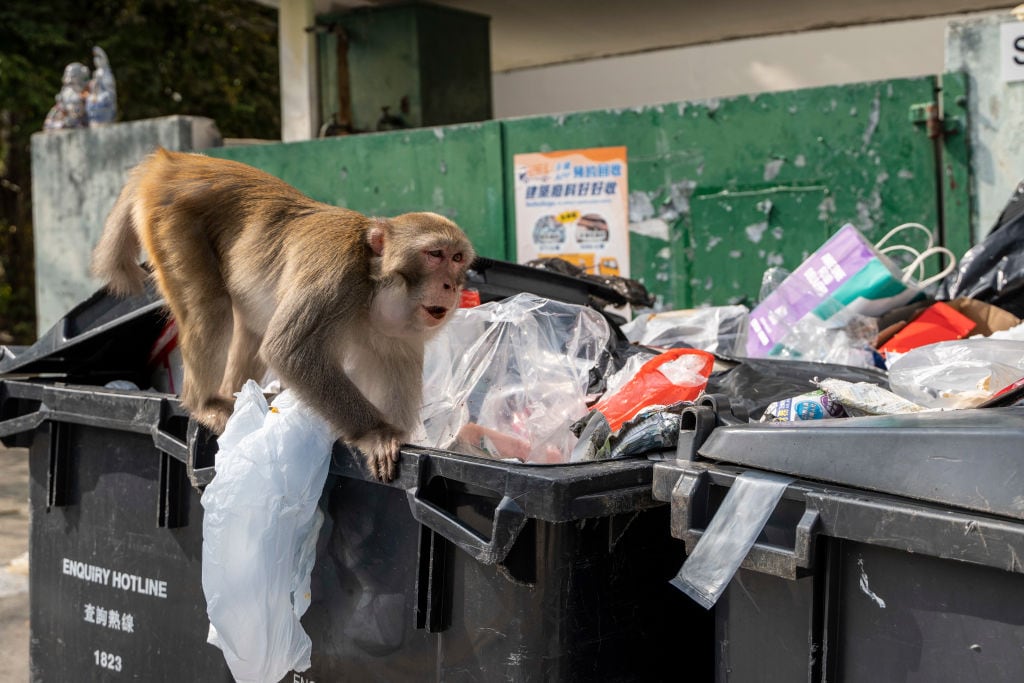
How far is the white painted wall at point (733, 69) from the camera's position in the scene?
9.69 meters

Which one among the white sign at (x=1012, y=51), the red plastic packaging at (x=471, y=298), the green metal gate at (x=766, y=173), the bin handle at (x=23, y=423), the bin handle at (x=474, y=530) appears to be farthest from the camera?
the green metal gate at (x=766, y=173)

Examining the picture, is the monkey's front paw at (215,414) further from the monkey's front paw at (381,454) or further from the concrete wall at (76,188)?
the concrete wall at (76,188)

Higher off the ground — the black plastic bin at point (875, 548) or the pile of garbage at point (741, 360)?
the pile of garbage at point (741, 360)

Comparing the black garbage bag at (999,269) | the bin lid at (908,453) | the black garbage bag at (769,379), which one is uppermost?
the black garbage bag at (999,269)

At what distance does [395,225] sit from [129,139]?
664 cm

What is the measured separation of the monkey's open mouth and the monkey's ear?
7.3 inches

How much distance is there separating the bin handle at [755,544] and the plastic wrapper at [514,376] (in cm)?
71

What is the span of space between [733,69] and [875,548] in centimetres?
929

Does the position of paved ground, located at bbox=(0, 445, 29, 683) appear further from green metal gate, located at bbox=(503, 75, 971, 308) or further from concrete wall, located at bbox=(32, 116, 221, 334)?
green metal gate, located at bbox=(503, 75, 971, 308)

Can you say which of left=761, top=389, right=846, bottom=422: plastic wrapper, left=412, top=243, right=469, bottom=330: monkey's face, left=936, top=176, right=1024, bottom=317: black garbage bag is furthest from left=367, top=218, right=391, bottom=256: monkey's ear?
left=936, top=176, right=1024, bottom=317: black garbage bag

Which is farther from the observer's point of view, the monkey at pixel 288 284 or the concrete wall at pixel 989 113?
the concrete wall at pixel 989 113

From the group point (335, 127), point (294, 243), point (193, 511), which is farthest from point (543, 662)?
point (335, 127)

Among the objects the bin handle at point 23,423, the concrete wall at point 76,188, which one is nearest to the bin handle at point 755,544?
the bin handle at point 23,423

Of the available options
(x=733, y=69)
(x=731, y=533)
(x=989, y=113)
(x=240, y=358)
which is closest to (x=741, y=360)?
(x=731, y=533)
